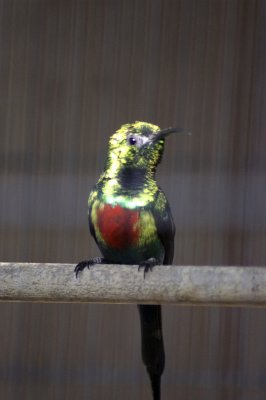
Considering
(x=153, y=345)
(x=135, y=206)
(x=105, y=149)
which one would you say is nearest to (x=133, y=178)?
(x=135, y=206)

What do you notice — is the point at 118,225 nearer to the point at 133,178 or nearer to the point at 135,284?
the point at 133,178

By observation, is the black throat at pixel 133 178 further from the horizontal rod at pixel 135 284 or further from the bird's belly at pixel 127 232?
the horizontal rod at pixel 135 284

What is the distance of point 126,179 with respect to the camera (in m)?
1.69

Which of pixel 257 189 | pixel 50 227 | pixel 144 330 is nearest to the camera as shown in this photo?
pixel 144 330

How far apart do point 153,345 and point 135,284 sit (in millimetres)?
242

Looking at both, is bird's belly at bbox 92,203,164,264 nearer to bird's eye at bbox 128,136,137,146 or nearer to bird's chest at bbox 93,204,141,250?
bird's chest at bbox 93,204,141,250

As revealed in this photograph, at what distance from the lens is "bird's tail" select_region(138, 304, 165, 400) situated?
1.60m

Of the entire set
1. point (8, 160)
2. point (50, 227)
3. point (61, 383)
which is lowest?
point (61, 383)

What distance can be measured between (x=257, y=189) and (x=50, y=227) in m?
0.47

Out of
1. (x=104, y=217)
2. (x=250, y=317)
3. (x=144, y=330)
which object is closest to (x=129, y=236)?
(x=104, y=217)

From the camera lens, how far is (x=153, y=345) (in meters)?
1.63

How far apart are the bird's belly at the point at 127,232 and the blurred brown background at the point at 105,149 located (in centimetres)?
37

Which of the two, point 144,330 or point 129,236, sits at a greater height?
point 129,236

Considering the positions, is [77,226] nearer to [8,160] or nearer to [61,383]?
[8,160]
